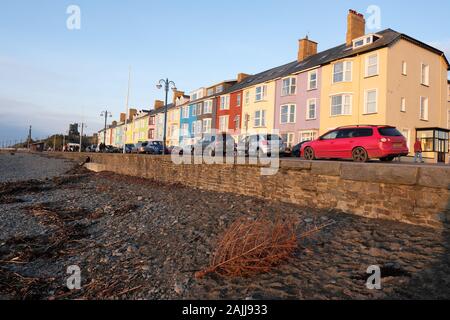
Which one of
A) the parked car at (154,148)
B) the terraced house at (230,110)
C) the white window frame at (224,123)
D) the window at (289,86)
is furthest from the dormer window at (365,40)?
the parked car at (154,148)

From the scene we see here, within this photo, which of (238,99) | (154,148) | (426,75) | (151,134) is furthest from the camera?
(151,134)

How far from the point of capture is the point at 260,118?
32375 mm

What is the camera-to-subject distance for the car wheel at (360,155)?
448 inches

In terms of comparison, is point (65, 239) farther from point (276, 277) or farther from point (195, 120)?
point (195, 120)

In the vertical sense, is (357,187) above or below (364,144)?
below

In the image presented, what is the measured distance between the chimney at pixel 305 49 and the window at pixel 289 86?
465 cm

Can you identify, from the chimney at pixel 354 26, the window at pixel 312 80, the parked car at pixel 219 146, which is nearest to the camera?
the parked car at pixel 219 146

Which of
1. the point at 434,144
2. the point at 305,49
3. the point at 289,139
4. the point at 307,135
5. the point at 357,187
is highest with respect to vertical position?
the point at 305,49

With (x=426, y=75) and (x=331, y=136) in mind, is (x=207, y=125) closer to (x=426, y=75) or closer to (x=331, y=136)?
(x=426, y=75)

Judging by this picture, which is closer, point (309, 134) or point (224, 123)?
point (309, 134)

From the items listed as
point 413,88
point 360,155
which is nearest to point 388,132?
point 360,155

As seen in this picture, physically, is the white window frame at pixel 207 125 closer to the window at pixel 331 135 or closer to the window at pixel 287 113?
the window at pixel 287 113

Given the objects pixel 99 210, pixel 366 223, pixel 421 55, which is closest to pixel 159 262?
pixel 366 223

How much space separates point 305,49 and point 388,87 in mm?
13239
